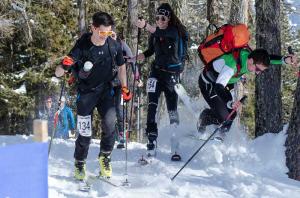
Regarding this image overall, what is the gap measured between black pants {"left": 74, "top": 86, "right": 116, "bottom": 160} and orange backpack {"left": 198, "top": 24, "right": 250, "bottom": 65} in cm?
182

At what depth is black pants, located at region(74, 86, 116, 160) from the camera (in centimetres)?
590

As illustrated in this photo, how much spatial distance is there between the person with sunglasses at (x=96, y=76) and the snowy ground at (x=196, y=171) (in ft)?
1.47

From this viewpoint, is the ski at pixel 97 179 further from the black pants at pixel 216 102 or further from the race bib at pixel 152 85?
the black pants at pixel 216 102

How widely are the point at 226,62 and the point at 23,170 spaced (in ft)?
12.3

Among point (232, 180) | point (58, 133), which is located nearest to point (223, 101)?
point (232, 180)

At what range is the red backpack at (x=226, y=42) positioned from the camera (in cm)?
673

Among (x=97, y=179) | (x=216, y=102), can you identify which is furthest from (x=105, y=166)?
(x=216, y=102)

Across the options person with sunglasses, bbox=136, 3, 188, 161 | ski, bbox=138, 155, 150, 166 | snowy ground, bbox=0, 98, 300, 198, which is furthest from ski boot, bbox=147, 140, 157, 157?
ski, bbox=138, 155, 150, 166

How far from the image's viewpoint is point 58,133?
40.8 ft

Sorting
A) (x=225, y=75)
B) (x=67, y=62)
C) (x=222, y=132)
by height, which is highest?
(x=67, y=62)

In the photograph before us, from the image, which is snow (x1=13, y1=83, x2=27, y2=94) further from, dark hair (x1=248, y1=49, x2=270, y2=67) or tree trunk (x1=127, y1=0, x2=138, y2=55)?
dark hair (x1=248, y1=49, x2=270, y2=67)

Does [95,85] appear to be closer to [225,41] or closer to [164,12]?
[164,12]

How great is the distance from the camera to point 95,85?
231 inches

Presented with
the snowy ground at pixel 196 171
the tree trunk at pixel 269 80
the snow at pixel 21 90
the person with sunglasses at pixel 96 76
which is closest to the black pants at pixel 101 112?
the person with sunglasses at pixel 96 76
